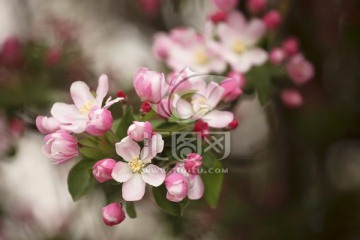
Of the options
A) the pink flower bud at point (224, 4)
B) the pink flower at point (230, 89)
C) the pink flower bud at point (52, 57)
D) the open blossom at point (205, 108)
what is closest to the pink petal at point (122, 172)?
the open blossom at point (205, 108)

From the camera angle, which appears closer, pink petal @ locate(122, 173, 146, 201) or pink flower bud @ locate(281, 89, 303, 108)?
pink petal @ locate(122, 173, 146, 201)

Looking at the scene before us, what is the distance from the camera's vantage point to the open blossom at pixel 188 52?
3.61 ft

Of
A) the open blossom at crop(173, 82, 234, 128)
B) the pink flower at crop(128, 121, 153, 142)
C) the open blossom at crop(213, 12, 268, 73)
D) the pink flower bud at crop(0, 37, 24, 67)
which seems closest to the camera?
the pink flower at crop(128, 121, 153, 142)

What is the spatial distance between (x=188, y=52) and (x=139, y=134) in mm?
474

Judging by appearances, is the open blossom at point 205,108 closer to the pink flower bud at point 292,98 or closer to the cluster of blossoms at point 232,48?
the cluster of blossoms at point 232,48

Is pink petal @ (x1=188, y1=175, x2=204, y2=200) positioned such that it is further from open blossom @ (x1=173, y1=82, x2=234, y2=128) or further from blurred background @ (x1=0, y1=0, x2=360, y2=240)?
blurred background @ (x1=0, y1=0, x2=360, y2=240)

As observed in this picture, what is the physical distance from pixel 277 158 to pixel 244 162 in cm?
29

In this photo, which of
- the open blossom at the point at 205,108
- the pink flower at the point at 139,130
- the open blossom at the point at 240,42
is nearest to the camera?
the pink flower at the point at 139,130

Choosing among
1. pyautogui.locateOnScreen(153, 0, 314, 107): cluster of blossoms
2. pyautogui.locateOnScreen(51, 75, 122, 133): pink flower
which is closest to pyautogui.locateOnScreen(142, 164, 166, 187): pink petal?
pyautogui.locateOnScreen(51, 75, 122, 133): pink flower

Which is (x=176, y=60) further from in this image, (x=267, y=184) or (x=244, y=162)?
(x=267, y=184)

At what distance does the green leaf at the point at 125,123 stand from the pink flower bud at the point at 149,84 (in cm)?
3

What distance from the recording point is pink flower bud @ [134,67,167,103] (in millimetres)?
755

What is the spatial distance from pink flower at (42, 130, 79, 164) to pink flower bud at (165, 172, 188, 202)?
0.13 meters

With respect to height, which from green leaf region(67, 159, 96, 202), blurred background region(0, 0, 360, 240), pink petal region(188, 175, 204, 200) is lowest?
blurred background region(0, 0, 360, 240)
